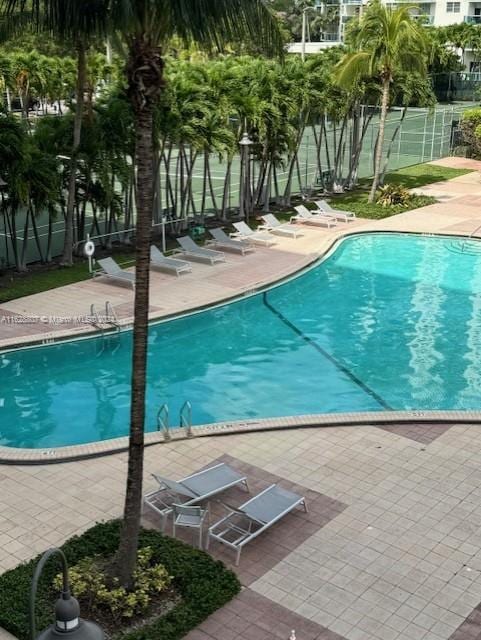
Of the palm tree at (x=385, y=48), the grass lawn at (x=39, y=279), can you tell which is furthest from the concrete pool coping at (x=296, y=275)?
the palm tree at (x=385, y=48)

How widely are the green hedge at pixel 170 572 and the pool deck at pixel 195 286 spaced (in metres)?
8.51

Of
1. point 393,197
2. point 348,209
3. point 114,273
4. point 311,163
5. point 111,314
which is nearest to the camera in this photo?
point 111,314

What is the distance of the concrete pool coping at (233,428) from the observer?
12.5m

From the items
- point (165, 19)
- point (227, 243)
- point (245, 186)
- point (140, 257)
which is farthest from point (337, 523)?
point (245, 186)

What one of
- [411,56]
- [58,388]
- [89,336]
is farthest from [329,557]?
[411,56]

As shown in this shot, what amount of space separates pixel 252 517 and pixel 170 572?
53.6 inches

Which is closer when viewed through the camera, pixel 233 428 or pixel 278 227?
pixel 233 428

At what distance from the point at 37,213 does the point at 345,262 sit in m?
9.65

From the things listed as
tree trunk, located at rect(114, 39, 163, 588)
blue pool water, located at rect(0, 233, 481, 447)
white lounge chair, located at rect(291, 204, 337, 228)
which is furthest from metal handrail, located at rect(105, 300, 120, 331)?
white lounge chair, located at rect(291, 204, 337, 228)

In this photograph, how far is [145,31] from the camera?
7.63 metres

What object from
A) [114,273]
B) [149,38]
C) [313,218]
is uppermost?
[149,38]

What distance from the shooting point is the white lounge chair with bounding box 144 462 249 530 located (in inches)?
427

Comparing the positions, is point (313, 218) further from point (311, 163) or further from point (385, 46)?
point (311, 163)

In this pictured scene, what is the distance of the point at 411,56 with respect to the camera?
93.1ft
